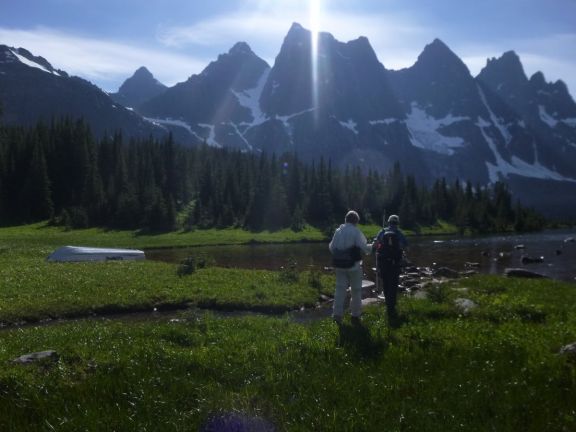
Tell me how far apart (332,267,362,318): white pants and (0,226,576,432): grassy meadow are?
19.3 inches

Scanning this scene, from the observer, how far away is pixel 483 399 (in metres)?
8.80

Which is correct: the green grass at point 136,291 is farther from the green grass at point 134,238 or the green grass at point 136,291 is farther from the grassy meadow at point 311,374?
the green grass at point 134,238

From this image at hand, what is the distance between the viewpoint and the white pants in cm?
1568

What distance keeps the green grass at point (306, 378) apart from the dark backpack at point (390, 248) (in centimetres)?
296

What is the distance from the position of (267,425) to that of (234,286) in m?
20.0

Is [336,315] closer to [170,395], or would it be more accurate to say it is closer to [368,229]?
[170,395]

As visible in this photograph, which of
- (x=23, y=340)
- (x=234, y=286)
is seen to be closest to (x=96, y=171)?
(x=234, y=286)

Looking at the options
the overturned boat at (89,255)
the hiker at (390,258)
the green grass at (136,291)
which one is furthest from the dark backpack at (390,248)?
the overturned boat at (89,255)

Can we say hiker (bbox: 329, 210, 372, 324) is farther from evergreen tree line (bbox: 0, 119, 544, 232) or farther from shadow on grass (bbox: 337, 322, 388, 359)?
evergreen tree line (bbox: 0, 119, 544, 232)

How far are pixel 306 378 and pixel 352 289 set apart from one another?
602 centimetres

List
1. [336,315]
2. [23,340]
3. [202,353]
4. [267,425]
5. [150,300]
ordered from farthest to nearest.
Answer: [150,300] → [336,315] → [23,340] → [202,353] → [267,425]

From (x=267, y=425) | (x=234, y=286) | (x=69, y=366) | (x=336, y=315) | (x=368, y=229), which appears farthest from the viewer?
(x=368, y=229)

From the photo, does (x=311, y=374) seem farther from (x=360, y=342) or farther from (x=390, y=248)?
(x=390, y=248)

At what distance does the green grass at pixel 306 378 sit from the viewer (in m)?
8.20
